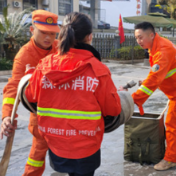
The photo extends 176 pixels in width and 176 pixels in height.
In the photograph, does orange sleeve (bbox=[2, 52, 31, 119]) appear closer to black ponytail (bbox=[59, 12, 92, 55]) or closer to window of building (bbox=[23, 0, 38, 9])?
black ponytail (bbox=[59, 12, 92, 55])

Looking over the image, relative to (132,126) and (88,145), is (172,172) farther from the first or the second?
(88,145)

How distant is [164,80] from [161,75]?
0.25 m

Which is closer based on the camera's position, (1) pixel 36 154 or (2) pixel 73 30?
(2) pixel 73 30

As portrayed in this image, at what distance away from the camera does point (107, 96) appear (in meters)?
1.94

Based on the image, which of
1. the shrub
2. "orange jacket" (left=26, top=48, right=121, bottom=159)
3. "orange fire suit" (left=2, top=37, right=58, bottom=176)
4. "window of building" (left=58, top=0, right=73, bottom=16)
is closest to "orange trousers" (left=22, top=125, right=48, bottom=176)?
"orange fire suit" (left=2, top=37, right=58, bottom=176)

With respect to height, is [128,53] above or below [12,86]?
below

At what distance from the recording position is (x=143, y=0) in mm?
41031

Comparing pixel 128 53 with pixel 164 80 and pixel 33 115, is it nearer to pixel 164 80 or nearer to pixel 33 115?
pixel 164 80

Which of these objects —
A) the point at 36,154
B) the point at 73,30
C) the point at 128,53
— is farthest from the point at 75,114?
the point at 128,53

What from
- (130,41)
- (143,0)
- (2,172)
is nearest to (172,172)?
(2,172)

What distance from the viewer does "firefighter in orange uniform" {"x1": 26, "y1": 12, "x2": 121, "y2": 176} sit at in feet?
6.33

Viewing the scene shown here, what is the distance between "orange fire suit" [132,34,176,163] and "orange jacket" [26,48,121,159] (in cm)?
132

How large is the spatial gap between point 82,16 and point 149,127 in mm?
1940

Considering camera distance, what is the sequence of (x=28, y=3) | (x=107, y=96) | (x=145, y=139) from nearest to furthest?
(x=107, y=96), (x=145, y=139), (x=28, y=3)
